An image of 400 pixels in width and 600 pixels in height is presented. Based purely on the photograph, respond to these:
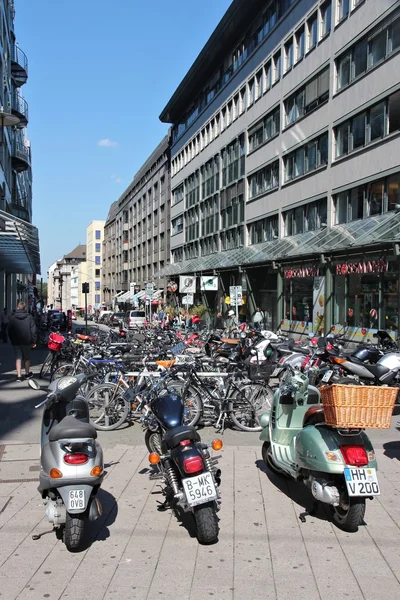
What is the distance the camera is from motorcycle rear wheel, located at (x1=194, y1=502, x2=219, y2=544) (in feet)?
14.1

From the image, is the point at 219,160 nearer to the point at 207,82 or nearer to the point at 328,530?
the point at 207,82

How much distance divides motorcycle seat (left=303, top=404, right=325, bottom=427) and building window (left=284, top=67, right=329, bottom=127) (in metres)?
21.3

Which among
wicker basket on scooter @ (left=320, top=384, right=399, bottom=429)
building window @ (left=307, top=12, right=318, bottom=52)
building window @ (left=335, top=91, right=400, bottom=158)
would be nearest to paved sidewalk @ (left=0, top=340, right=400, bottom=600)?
wicker basket on scooter @ (left=320, top=384, right=399, bottom=429)

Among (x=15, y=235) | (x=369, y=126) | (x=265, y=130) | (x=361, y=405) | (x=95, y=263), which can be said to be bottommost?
(x=361, y=405)

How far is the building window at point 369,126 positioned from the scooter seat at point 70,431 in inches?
690

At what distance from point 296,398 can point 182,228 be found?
158 feet

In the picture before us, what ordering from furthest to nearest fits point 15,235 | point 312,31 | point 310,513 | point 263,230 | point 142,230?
point 142,230 < point 263,230 < point 312,31 < point 15,235 < point 310,513

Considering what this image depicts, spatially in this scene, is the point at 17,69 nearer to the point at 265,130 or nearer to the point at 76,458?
the point at 265,130

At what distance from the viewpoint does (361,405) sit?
4.30 m

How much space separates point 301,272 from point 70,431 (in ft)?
73.6

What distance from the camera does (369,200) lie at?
20.7 m

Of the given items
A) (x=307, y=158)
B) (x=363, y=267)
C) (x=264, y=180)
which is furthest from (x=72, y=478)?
(x=264, y=180)

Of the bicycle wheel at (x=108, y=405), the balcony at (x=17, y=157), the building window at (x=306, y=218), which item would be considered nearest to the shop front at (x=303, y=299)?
the building window at (x=306, y=218)

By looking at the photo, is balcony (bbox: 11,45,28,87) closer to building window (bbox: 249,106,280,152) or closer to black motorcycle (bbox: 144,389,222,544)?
building window (bbox: 249,106,280,152)
